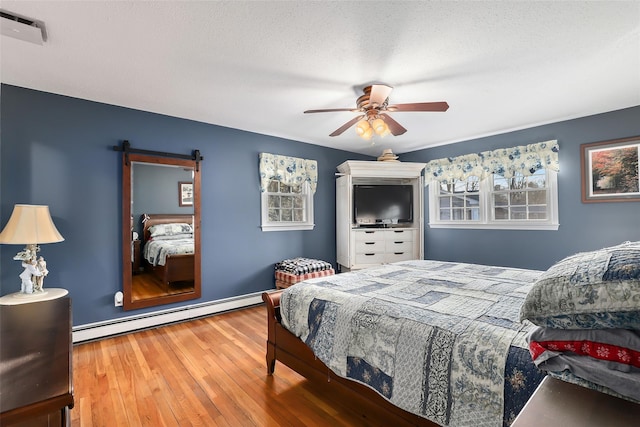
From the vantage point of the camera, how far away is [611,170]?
3344 millimetres

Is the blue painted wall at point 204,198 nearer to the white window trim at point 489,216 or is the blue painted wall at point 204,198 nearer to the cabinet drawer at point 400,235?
the white window trim at point 489,216

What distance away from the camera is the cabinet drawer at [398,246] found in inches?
192

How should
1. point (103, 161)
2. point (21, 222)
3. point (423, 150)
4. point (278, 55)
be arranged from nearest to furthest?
point (278, 55), point (21, 222), point (103, 161), point (423, 150)

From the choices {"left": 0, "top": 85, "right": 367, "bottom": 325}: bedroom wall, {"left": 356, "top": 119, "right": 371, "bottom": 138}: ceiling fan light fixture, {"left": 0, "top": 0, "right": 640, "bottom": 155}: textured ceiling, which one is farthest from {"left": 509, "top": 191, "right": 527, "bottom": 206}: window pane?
{"left": 0, "top": 85, "right": 367, "bottom": 325}: bedroom wall

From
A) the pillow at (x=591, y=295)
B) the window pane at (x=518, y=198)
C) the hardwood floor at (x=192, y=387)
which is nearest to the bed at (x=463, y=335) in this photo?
the pillow at (x=591, y=295)

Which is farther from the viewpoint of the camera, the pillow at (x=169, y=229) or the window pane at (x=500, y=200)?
the window pane at (x=500, y=200)

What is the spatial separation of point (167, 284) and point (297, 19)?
121 inches

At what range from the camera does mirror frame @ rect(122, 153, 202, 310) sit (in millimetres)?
3145

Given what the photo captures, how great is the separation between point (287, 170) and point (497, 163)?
9.91ft

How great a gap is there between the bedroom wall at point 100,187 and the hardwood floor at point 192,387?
719 millimetres

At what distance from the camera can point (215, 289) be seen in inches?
148

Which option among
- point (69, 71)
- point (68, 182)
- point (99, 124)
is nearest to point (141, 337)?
point (68, 182)

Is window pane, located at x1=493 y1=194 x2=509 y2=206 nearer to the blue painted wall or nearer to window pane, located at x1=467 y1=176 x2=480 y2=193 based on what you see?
window pane, located at x1=467 y1=176 x2=480 y2=193

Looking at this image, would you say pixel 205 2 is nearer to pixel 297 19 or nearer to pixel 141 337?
pixel 297 19
